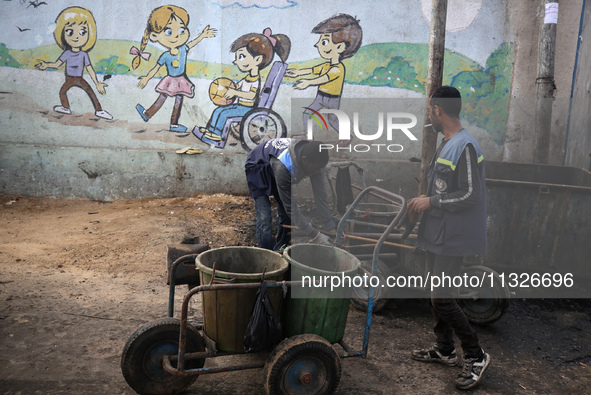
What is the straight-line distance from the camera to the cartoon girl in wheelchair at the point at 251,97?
8.98 meters

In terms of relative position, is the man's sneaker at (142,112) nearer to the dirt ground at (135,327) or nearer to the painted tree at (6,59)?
the painted tree at (6,59)

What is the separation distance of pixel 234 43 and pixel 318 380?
7477 mm

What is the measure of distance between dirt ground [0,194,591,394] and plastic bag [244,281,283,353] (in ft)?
1.84

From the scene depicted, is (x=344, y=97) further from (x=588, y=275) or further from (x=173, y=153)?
(x=588, y=275)

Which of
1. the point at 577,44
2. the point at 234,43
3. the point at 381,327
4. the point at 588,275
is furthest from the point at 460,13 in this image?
the point at 381,327

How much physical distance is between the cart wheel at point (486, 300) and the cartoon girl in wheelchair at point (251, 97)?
575cm

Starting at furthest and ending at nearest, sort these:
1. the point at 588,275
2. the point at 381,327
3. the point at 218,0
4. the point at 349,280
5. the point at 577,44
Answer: the point at 218,0
the point at 577,44
the point at 588,275
the point at 381,327
the point at 349,280

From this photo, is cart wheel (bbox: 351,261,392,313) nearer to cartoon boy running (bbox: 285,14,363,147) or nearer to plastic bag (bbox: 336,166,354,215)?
plastic bag (bbox: 336,166,354,215)

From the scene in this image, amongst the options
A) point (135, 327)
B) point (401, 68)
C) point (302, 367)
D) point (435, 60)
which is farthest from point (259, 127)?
point (302, 367)

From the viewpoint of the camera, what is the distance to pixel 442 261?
3367 millimetres

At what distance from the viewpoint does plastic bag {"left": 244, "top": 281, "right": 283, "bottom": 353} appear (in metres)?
2.79

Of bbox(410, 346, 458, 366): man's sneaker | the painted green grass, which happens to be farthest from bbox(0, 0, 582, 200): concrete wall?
bbox(410, 346, 458, 366): man's sneaker

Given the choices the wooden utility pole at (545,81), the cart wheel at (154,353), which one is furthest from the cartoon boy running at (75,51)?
the wooden utility pole at (545,81)

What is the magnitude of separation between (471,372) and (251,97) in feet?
23.2
